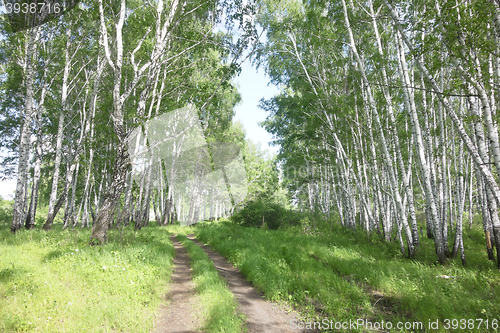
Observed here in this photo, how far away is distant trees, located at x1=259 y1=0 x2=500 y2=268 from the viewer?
17.1 feet

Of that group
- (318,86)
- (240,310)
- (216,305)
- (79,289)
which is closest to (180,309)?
(216,305)

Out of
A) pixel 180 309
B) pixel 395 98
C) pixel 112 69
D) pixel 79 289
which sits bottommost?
pixel 180 309

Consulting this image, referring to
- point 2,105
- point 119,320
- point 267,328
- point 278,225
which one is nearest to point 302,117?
point 278,225

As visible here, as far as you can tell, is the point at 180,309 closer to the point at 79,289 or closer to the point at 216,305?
the point at 216,305

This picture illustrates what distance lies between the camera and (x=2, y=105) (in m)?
15.5

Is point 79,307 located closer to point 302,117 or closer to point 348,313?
point 348,313

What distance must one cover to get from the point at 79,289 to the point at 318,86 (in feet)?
41.8

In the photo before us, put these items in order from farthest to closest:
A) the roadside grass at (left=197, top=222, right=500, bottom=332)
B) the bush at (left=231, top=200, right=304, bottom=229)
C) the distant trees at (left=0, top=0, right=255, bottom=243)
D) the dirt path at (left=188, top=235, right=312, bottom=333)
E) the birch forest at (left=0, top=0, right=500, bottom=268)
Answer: the bush at (left=231, top=200, right=304, bottom=229) → the distant trees at (left=0, top=0, right=255, bottom=243) → the birch forest at (left=0, top=0, right=500, bottom=268) → the roadside grass at (left=197, top=222, right=500, bottom=332) → the dirt path at (left=188, top=235, right=312, bottom=333)

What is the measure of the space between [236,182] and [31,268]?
21.8 m

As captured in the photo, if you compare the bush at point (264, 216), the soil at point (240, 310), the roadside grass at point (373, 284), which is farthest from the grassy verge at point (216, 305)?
the bush at point (264, 216)

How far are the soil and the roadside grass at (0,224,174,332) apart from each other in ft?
0.83

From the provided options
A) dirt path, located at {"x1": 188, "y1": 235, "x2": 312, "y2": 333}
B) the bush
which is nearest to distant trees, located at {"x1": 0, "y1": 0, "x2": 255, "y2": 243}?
dirt path, located at {"x1": 188, "y1": 235, "x2": 312, "y2": 333}

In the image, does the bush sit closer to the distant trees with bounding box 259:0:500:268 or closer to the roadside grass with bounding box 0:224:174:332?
the distant trees with bounding box 259:0:500:268

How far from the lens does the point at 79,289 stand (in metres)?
3.97
